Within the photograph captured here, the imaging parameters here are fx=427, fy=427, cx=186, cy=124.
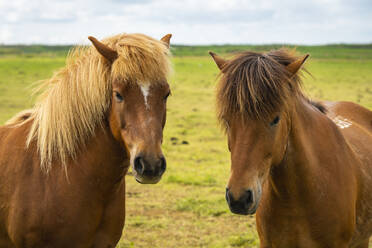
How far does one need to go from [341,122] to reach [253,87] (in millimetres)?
2175

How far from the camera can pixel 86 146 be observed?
3621 millimetres

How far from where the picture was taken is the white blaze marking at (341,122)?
15.6 ft

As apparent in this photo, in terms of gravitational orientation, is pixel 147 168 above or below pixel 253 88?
below

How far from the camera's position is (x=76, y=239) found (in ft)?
11.2

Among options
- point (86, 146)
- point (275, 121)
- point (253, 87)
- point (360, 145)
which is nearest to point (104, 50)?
point (86, 146)

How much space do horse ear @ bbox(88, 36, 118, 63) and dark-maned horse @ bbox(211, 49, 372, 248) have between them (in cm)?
87

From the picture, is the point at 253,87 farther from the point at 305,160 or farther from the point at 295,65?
the point at 305,160

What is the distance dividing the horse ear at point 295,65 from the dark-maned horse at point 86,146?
0.99 metres

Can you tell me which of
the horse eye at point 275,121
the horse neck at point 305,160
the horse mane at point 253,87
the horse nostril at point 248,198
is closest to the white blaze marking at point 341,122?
the horse neck at point 305,160

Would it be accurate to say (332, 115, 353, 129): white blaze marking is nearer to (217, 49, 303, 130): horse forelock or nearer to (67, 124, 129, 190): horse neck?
(217, 49, 303, 130): horse forelock

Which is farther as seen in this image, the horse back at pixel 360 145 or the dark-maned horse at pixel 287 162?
the horse back at pixel 360 145

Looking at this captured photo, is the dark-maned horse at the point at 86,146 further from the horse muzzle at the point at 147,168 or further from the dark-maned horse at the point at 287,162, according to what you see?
the dark-maned horse at the point at 287,162

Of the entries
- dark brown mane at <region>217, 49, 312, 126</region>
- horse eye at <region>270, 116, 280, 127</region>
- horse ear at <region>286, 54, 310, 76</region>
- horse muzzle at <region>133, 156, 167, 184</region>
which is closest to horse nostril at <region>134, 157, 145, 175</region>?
horse muzzle at <region>133, 156, 167, 184</region>

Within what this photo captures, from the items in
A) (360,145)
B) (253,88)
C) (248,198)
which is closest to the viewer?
(248,198)
